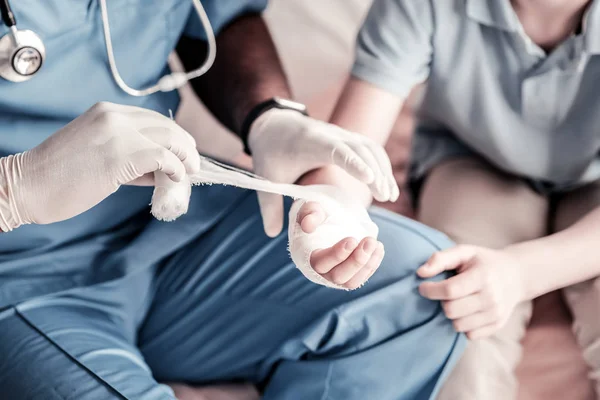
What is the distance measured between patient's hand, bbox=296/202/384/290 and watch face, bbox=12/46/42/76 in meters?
0.30

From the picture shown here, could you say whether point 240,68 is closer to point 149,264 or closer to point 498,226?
point 149,264

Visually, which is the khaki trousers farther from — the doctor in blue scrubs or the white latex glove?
the white latex glove

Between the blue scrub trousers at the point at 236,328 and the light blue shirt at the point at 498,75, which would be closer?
the blue scrub trousers at the point at 236,328

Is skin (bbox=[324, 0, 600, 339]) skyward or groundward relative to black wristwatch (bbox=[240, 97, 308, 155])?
groundward

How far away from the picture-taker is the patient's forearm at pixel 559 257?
81cm

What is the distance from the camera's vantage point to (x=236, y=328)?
31.1 inches

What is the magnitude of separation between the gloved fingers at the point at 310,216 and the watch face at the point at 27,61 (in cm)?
30

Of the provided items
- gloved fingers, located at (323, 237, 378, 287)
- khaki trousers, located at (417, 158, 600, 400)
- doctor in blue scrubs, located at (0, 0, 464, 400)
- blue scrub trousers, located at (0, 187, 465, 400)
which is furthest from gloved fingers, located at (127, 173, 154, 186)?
khaki trousers, located at (417, 158, 600, 400)

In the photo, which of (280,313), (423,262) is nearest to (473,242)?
(423,262)

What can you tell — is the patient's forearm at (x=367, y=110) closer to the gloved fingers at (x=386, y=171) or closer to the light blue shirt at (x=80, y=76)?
the gloved fingers at (x=386, y=171)

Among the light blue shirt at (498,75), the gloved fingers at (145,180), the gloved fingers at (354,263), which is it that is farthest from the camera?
the light blue shirt at (498,75)

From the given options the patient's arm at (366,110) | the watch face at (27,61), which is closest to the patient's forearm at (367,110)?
the patient's arm at (366,110)

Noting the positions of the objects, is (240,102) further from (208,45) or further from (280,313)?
(280,313)

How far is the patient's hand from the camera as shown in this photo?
622 mm
